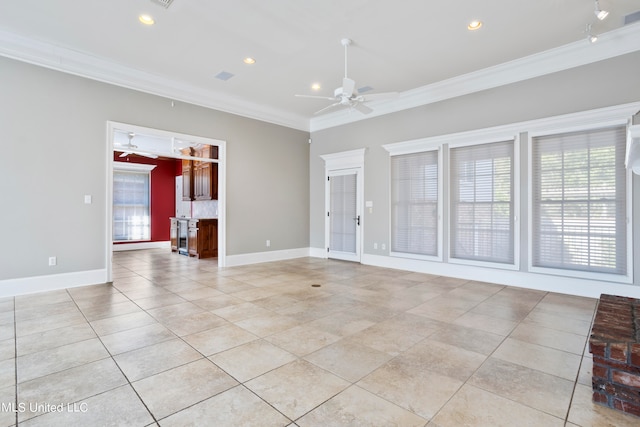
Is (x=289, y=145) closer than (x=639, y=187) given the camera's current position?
No

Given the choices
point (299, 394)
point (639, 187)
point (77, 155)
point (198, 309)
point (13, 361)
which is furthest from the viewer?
point (77, 155)

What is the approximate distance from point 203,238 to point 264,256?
191cm

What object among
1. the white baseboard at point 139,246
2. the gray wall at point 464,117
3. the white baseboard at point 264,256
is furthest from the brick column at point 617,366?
the white baseboard at point 139,246

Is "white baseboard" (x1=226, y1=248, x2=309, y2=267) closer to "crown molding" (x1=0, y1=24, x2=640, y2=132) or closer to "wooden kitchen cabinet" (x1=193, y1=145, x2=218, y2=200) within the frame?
"wooden kitchen cabinet" (x1=193, y1=145, x2=218, y2=200)

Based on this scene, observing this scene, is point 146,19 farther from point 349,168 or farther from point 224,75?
point 349,168

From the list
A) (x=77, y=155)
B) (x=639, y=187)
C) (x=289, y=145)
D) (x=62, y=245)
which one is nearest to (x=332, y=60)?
(x=289, y=145)

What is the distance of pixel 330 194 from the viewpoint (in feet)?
25.5

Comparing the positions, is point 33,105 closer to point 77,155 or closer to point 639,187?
point 77,155

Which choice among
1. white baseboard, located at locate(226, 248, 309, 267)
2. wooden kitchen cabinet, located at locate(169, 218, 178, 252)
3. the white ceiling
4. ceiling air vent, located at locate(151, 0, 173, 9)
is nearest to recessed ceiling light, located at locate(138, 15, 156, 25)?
the white ceiling

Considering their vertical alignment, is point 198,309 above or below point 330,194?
below

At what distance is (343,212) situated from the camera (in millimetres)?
7492

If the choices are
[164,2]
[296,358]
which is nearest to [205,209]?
[164,2]

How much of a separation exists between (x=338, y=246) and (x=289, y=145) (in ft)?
9.19

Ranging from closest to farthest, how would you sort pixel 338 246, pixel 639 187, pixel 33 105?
pixel 639 187 < pixel 33 105 < pixel 338 246
